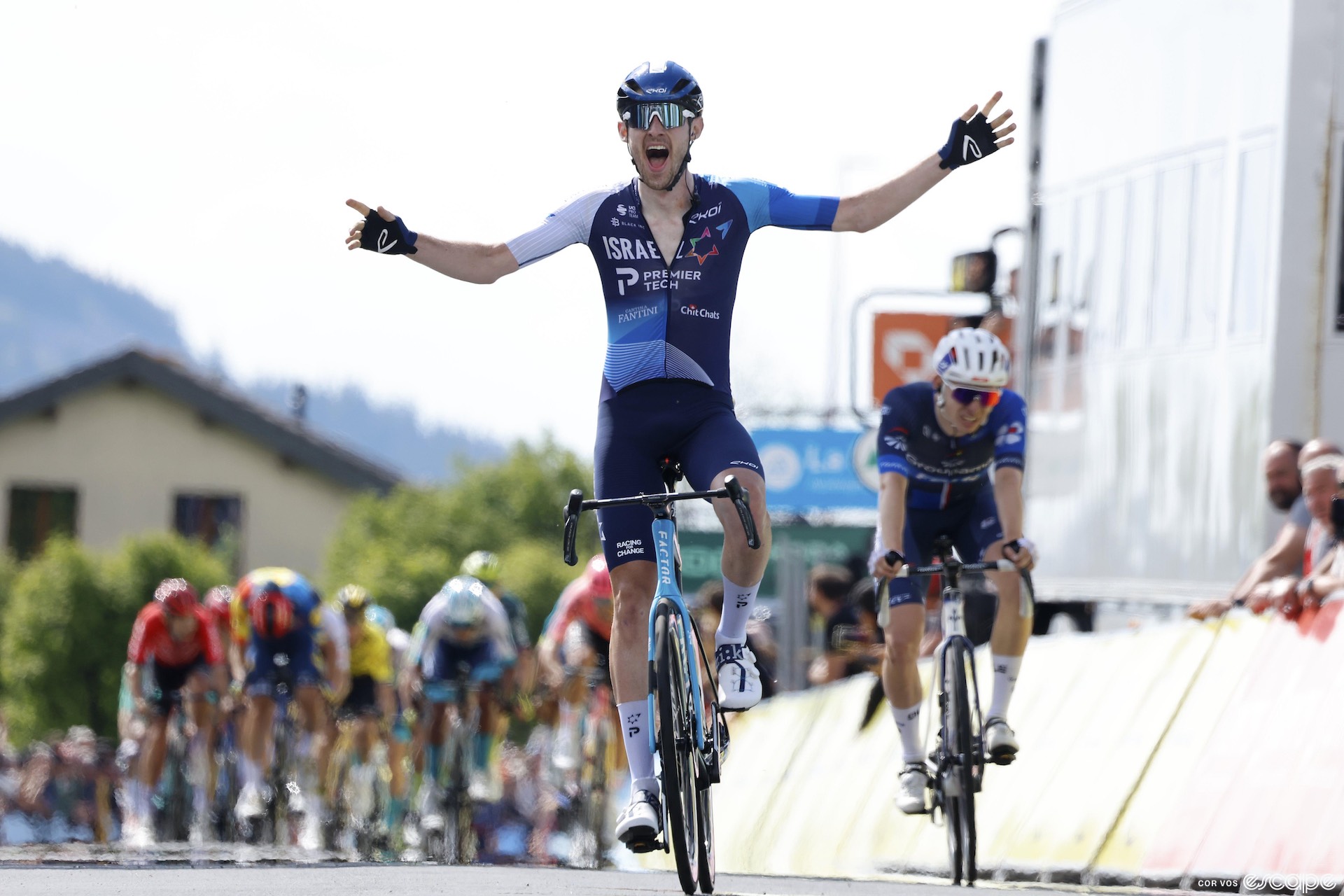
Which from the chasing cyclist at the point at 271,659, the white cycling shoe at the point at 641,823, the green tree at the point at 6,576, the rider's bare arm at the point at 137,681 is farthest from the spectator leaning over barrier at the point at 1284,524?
the green tree at the point at 6,576

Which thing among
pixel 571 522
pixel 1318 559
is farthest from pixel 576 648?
pixel 571 522

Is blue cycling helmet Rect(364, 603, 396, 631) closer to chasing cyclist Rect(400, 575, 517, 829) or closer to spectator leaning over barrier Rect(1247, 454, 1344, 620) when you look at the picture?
chasing cyclist Rect(400, 575, 517, 829)

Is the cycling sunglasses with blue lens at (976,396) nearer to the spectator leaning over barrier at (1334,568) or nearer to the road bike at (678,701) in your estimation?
the spectator leaning over barrier at (1334,568)

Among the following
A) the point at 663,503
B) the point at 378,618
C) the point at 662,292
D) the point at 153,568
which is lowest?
the point at 153,568

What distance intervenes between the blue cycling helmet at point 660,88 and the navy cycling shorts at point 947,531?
3.23m

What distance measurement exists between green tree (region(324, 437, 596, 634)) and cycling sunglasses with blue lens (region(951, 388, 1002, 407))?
53.2 metres

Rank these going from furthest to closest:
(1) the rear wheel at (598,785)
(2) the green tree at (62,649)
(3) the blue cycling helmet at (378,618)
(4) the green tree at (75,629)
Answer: (4) the green tree at (75,629)
(2) the green tree at (62,649)
(3) the blue cycling helmet at (378,618)
(1) the rear wheel at (598,785)

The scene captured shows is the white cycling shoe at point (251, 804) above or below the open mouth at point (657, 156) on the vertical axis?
below

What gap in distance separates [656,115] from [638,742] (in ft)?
7.23

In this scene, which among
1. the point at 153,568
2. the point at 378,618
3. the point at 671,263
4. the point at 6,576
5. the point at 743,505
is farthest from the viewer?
Result: the point at 6,576

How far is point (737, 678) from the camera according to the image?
26.0ft

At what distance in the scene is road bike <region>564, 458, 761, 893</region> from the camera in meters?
7.41

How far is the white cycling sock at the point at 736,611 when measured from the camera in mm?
8070

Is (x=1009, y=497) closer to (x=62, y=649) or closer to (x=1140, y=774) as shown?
(x=1140, y=774)
